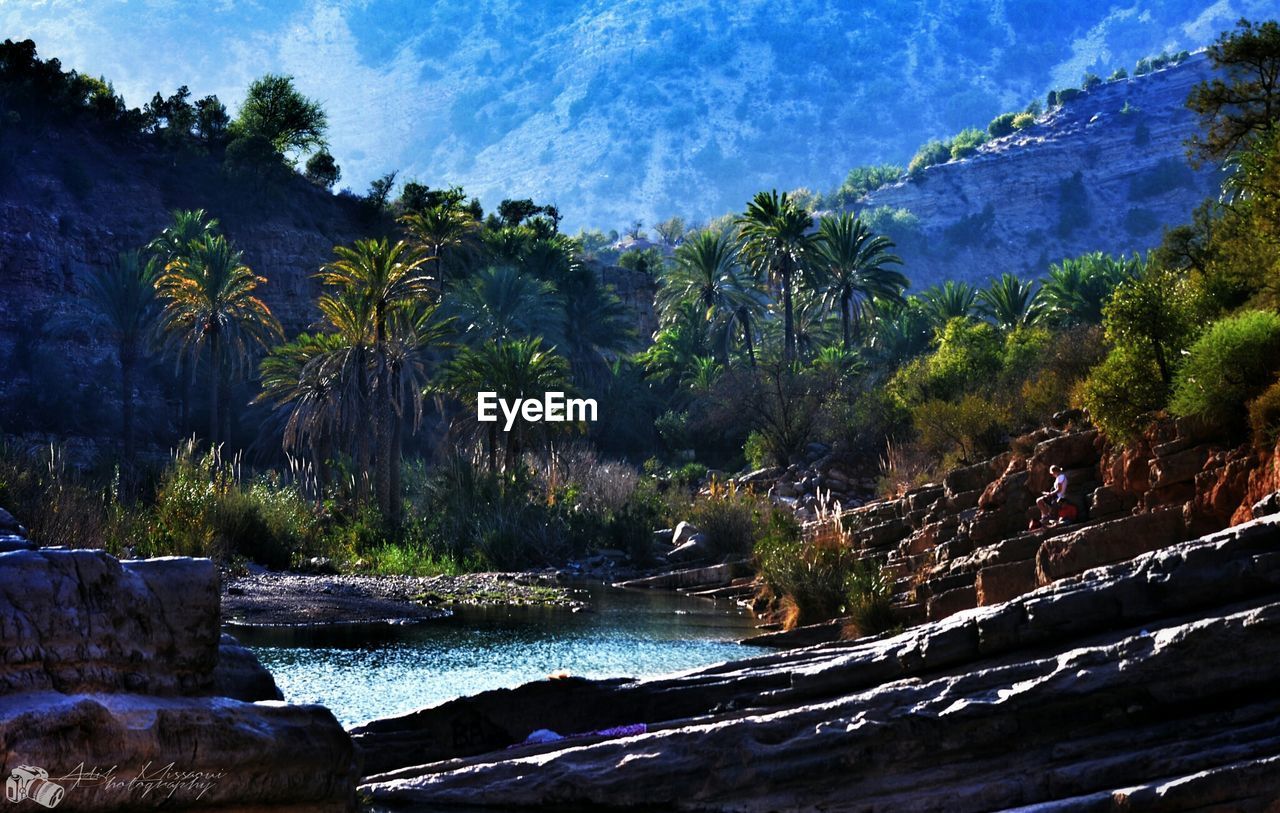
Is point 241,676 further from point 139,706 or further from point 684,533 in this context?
point 684,533

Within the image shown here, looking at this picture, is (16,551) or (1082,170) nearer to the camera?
(16,551)

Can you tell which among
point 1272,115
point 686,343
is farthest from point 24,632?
point 686,343

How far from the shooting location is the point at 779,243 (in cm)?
6053

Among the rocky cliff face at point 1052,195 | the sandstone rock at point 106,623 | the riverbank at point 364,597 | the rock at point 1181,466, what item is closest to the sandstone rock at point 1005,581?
the rock at point 1181,466

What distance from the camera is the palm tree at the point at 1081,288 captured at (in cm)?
5300

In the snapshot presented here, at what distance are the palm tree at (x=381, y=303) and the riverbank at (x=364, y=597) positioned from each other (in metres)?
9.48

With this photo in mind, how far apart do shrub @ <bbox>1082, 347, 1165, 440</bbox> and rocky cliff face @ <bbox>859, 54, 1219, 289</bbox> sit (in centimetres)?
11056

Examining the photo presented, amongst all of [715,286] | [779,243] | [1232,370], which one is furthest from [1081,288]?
[1232,370]

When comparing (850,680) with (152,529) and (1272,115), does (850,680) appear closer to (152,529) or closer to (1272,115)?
(152,529)

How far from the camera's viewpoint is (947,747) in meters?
7.81

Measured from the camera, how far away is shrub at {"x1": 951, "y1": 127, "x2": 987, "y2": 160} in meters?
142

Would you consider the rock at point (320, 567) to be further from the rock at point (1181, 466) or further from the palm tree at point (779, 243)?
the palm tree at point (779, 243)

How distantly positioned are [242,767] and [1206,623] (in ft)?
17.3
